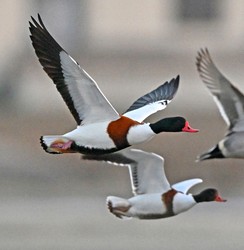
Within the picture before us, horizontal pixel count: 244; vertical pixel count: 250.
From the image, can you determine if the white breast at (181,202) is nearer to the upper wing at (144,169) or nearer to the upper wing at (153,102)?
the upper wing at (144,169)

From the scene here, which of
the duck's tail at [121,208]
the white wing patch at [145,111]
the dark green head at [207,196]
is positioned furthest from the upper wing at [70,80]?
the dark green head at [207,196]

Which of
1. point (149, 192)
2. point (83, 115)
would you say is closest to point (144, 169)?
Answer: point (149, 192)

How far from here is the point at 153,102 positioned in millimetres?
9719

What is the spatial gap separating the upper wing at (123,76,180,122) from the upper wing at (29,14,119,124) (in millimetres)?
396

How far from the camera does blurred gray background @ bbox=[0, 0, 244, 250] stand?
17312 millimetres

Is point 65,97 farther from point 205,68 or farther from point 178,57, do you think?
point 178,57

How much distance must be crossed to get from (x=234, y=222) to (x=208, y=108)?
5.88 feet

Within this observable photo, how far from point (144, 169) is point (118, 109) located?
802 centimetres

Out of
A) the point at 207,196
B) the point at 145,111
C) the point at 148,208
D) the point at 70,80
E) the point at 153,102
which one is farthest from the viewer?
the point at 207,196

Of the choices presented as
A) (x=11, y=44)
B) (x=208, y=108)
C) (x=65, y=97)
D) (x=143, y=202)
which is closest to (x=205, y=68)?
(x=65, y=97)

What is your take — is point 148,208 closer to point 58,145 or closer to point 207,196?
point 207,196

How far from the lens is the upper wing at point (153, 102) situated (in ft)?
31.1

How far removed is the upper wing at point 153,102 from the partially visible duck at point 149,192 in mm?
246

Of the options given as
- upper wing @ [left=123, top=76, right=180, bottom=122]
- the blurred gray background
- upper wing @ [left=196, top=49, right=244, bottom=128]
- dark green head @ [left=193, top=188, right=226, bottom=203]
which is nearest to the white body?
dark green head @ [left=193, top=188, right=226, bottom=203]
